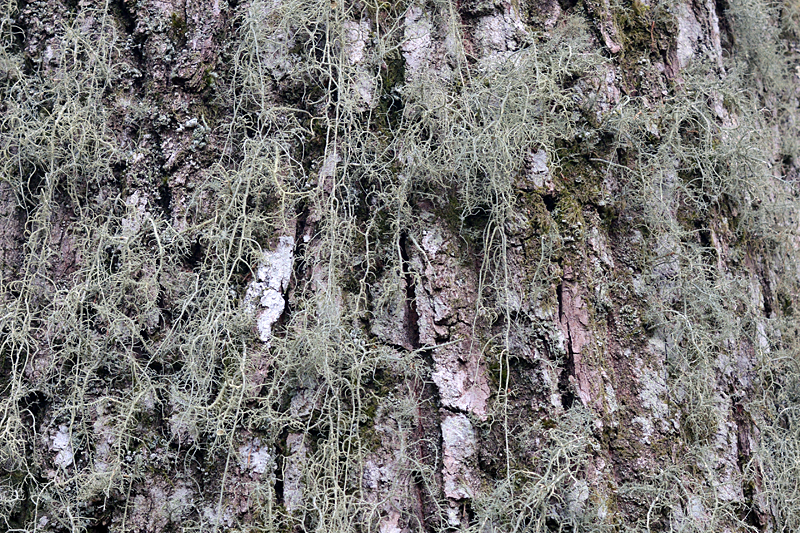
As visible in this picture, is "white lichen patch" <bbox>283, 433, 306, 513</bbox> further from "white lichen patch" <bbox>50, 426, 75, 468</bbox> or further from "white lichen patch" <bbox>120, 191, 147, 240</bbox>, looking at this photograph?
"white lichen patch" <bbox>120, 191, 147, 240</bbox>

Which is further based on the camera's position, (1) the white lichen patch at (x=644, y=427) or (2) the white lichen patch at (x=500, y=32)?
(2) the white lichen patch at (x=500, y=32)

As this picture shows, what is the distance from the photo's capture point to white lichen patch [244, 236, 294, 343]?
4.74ft

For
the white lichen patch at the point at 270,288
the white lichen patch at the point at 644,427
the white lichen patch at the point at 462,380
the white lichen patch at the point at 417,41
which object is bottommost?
the white lichen patch at the point at 644,427

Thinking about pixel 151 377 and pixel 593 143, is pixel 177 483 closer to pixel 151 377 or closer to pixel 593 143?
pixel 151 377

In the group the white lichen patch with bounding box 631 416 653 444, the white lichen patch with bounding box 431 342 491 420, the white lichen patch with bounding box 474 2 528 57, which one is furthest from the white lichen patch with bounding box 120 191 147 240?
the white lichen patch with bounding box 631 416 653 444

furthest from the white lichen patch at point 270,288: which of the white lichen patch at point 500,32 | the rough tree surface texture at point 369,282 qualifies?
the white lichen patch at point 500,32

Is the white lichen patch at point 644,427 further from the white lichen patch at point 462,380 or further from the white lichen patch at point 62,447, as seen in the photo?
the white lichen patch at point 62,447

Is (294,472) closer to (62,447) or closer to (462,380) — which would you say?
(462,380)

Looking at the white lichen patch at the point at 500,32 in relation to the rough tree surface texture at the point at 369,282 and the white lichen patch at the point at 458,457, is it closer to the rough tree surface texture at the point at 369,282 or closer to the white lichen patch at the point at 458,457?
the rough tree surface texture at the point at 369,282

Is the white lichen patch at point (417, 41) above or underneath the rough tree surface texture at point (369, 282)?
above

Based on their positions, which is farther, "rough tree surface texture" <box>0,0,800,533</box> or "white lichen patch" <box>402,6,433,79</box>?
"white lichen patch" <box>402,6,433,79</box>

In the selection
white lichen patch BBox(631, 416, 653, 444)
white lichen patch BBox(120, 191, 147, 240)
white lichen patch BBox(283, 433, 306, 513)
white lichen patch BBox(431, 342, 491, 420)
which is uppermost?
white lichen patch BBox(120, 191, 147, 240)

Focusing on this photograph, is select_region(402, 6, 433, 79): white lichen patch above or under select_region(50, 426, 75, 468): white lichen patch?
above

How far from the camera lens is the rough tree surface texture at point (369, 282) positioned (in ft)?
4.56
